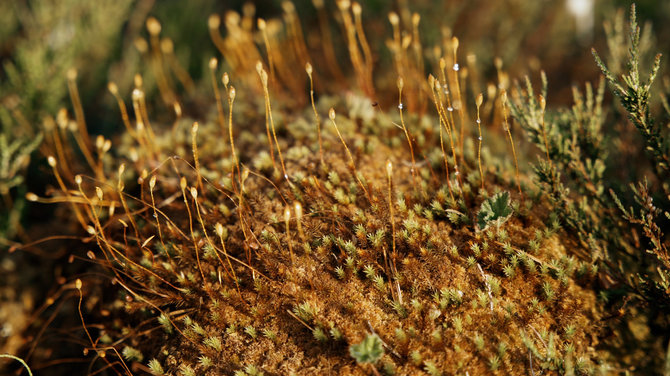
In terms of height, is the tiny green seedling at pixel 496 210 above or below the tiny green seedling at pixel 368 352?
above

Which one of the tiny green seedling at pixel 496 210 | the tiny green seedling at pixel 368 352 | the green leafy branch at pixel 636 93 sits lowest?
the tiny green seedling at pixel 368 352

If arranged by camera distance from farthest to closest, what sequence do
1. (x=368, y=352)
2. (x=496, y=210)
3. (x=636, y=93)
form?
(x=496, y=210)
(x=636, y=93)
(x=368, y=352)

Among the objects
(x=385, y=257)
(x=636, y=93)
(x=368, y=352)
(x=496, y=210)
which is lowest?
(x=368, y=352)

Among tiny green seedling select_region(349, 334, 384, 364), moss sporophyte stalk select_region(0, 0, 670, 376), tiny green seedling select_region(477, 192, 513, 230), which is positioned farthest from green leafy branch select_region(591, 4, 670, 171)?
tiny green seedling select_region(349, 334, 384, 364)

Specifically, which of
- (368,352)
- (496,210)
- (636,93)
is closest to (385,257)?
(368,352)

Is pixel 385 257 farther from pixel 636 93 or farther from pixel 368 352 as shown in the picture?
pixel 636 93

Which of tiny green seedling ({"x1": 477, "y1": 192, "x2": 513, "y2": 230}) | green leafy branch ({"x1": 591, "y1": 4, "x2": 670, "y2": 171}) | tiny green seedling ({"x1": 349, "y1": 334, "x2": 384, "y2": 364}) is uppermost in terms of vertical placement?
green leafy branch ({"x1": 591, "y1": 4, "x2": 670, "y2": 171})

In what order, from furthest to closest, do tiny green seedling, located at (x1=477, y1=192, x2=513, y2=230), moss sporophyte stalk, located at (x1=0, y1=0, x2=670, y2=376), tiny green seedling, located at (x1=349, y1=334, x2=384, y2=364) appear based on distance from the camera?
tiny green seedling, located at (x1=477, y1=192, x2=513, y2=230) < moss sporophyte stalk, located at (x1=0, y1=0, x2=670, y2=376) < tiny green seedling, located at (x1=349, y1=334, x2=384, y2=364)

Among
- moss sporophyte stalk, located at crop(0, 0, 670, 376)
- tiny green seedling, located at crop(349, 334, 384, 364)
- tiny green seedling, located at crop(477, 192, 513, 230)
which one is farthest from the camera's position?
tiny green seedling, located at crop(477, 192, 513, 230)

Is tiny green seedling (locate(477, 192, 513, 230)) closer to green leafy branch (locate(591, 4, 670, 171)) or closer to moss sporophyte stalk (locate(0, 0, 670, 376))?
moss sporophyte stalk (locate(0, 0, 670, 376))

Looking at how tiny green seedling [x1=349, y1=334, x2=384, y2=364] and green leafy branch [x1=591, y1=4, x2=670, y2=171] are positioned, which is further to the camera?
green leafy branch [x1=591, y1=4, x2=670, y2=171]

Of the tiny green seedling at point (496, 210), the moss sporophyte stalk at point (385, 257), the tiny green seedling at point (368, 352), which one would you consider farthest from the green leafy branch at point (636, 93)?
the tiny green seedling at point (368, 352)

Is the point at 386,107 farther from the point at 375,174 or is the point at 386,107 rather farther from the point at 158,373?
the point at 158,373

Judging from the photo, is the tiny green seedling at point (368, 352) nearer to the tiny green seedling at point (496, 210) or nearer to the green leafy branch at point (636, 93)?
the tiny green seedling at point (496, 210)
